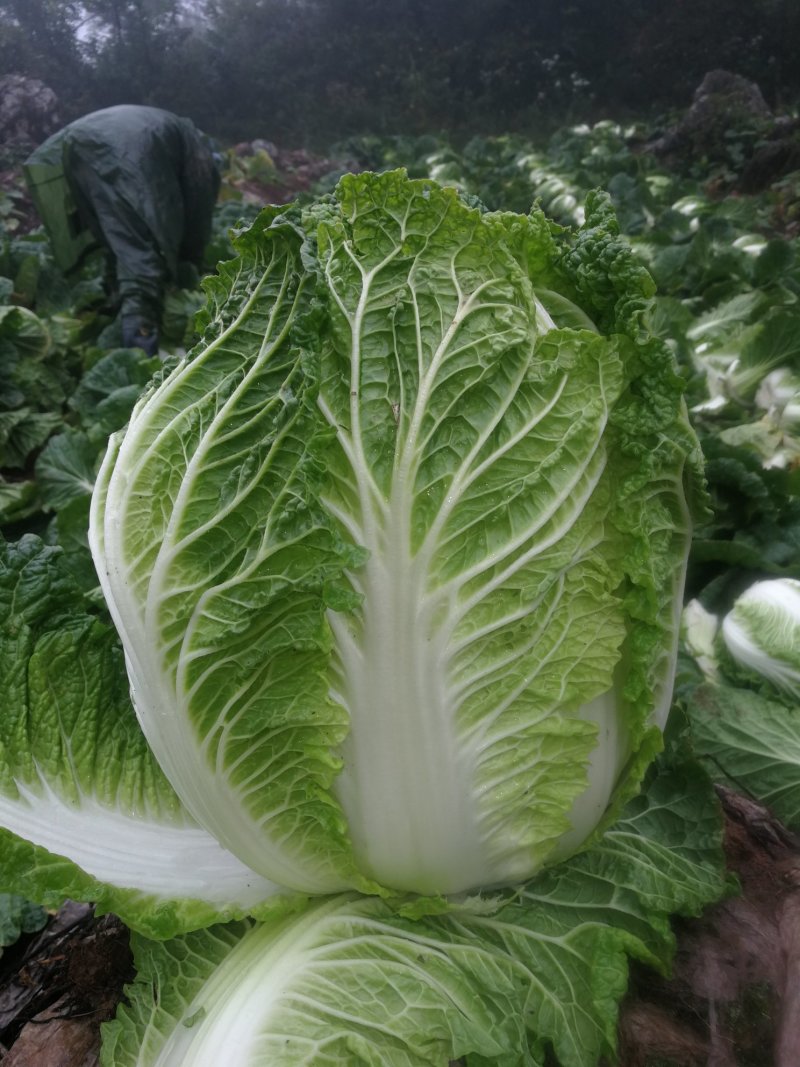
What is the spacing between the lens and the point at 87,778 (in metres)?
2.24

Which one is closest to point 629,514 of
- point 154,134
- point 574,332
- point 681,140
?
point 574,332

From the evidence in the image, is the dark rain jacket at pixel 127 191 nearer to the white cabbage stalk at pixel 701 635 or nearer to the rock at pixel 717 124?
the white cabbage stalk at pixel 701 635

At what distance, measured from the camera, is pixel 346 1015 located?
1.83m

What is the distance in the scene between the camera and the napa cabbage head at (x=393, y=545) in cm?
182

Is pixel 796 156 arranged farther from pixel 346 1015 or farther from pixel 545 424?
pixel 346 1015

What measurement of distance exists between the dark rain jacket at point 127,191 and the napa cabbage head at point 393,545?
7687mm

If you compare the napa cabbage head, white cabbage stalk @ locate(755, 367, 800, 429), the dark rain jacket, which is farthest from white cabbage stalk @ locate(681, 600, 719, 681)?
the dark rain jacket

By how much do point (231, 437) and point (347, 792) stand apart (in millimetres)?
924

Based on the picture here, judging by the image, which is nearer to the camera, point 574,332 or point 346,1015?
point 346,1015

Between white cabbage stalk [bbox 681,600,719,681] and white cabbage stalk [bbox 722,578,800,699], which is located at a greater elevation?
white cabbage stalk [bbox 722,578,800,699]

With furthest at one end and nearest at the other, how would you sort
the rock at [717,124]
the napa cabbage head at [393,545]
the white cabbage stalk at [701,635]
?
the rock at [717,124] → the white cabbage stalk at [701,635] → the napa cabbage head at [393,545]

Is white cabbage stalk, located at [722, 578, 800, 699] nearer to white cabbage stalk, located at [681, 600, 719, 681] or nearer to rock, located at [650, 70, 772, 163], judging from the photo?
white cabbage stalk, located at [681, 600, 719, 681]

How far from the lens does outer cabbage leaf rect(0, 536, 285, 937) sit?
2.07 m

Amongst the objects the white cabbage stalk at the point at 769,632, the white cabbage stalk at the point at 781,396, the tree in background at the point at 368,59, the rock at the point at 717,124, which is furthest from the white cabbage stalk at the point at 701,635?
the tree in background at the point at 368,59
